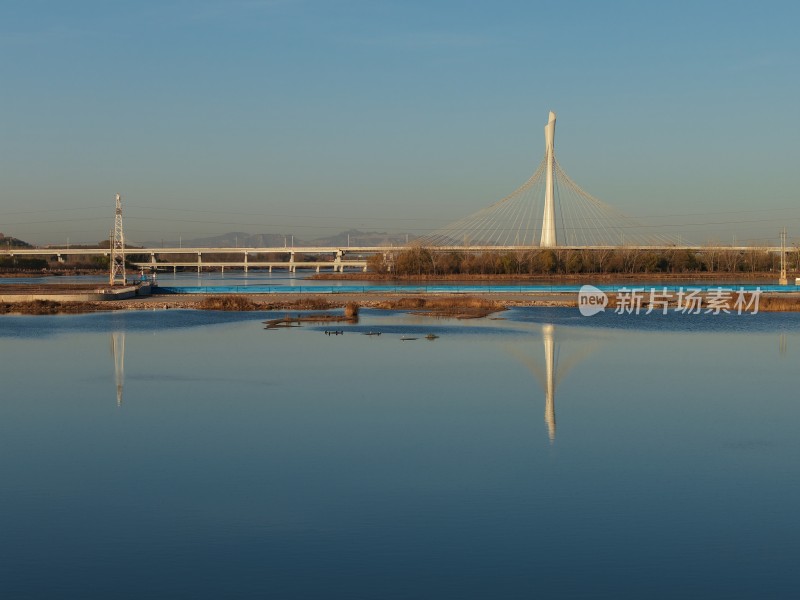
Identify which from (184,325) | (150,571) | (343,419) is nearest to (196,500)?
(150,571)

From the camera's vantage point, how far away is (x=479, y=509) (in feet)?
24.2

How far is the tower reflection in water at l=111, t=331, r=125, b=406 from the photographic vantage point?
14.2 m

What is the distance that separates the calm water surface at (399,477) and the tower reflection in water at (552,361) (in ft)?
0.26

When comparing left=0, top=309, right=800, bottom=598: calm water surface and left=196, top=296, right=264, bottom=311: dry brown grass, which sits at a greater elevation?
left=196, top=296, right=264, bottom=311: dry brown grass

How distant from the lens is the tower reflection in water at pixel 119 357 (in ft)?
46.7

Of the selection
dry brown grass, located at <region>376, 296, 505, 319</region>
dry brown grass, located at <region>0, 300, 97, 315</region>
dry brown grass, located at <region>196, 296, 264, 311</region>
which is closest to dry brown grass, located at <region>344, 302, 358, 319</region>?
dry brown grass, located at <region>376, 296, 505, 319</region>

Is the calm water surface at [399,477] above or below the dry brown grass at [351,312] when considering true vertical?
below

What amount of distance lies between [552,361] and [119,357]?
8310 millimetres

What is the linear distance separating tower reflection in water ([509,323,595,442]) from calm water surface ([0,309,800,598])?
80mm

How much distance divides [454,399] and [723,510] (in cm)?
571
